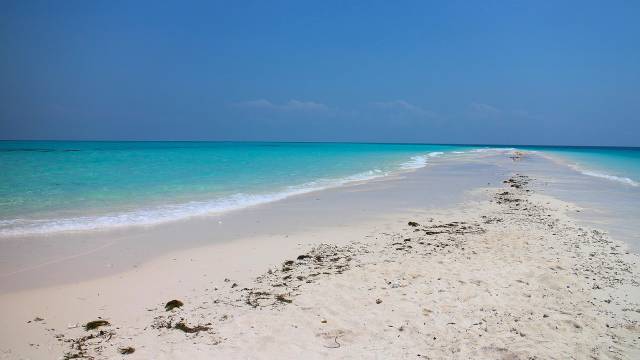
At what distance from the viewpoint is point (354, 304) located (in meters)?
5.56

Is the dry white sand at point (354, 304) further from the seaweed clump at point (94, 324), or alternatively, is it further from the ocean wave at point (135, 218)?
the ocean wave at point (135, 218)

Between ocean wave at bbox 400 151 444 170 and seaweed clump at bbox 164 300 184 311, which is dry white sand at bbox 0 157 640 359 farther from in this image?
ocean wave at bbox 400 151 444 170

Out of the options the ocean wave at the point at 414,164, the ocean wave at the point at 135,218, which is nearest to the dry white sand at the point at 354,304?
the ocean wave at the point at 135,218

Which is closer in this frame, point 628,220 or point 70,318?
point 70,318

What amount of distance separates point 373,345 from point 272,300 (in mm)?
1697

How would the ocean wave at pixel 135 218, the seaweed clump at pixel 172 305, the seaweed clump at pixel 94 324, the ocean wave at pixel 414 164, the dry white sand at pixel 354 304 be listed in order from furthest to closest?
the ocean wave at pixel 414 164 → the ocean wave at pixel 135 218 → the seaweed clump at pixel 172 305 → the seaweed clump at pixel 94 324 → the dry white sand at pixel 354 304

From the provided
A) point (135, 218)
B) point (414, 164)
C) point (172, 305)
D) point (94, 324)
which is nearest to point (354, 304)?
point (172, 305)

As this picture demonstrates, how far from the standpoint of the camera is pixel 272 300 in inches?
226

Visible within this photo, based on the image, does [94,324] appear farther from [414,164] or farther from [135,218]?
[414,164]

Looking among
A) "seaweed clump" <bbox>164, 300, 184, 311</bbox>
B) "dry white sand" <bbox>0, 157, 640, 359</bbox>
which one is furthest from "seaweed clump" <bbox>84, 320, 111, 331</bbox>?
"seaweed clump" <bbox>164, 300, 184, 311</bbox>

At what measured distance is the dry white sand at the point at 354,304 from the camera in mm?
4488

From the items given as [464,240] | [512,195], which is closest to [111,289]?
[464,240]

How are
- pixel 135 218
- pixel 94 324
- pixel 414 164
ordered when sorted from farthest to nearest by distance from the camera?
pixel 414 164
pixel 135 218
pixel 94 324

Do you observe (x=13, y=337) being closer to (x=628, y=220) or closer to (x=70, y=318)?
(x=70, y=318)
